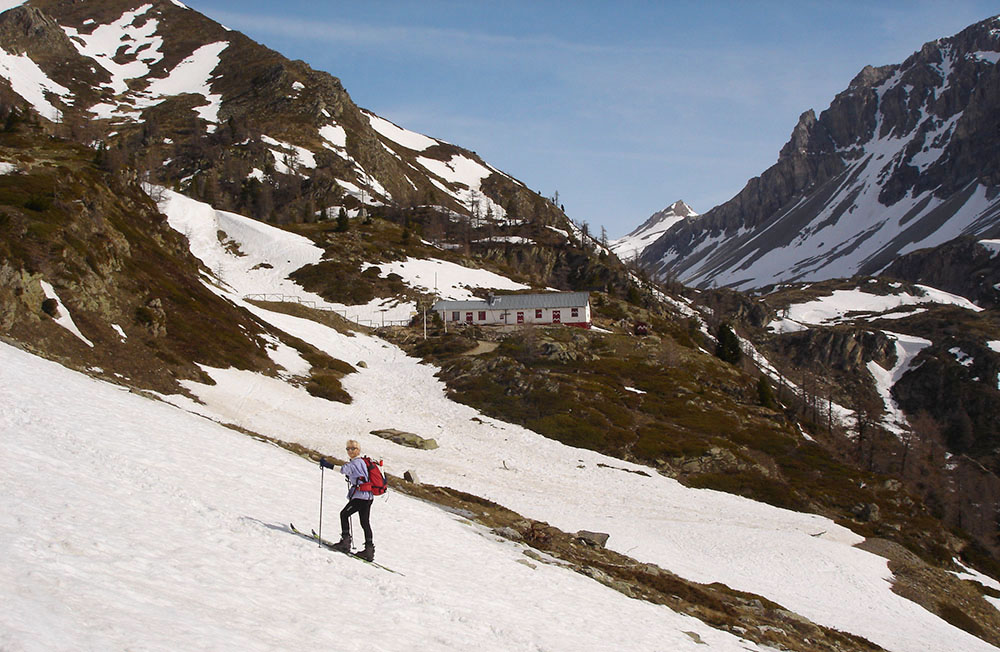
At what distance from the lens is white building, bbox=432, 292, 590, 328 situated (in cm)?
11394

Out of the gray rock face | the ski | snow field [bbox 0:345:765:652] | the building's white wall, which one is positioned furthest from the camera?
the building's white wall

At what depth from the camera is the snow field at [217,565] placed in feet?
32.6

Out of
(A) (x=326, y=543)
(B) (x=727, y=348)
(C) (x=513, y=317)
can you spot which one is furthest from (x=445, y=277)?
(A) (x=326, y=543)

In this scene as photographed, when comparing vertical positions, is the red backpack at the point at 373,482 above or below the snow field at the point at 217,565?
above

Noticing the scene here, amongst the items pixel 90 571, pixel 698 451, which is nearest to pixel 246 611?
pixel 90 571

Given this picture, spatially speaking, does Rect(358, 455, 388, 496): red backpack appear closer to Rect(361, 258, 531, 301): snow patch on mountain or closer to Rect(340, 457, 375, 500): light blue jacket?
Rect(340, 457, 375, 500): light blue jacket

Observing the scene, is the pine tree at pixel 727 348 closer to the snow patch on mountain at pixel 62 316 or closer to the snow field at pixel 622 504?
the snow field at pixel 622 504

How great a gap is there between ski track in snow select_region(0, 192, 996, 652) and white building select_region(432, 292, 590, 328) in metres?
64.0

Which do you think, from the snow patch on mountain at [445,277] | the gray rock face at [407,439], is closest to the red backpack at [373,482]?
the gray rock face at [407,439]

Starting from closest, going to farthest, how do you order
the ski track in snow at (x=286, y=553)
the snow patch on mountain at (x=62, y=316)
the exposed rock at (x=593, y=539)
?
the ski track in snow at (x=286, y=553) → the exposed rock at (x=593, y=539) → the snow patch on mountain at (x=62, y=316)

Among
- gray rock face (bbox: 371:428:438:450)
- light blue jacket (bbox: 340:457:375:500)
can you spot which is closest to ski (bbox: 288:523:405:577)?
light blue jacket (bbox: 340:457:375:500)

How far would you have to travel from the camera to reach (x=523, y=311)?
11525 centimetres

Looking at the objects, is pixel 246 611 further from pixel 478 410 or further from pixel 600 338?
pixel 600 338

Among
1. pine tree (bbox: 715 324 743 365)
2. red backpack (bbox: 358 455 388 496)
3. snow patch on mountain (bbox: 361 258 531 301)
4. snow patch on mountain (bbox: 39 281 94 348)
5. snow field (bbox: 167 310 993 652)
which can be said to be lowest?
snow field (bbox: 167 310 993 652)
